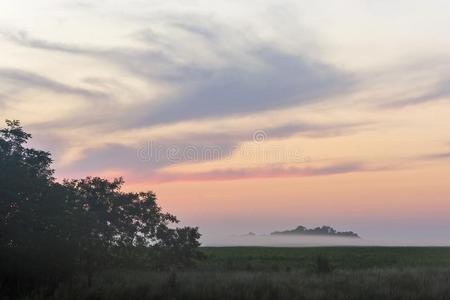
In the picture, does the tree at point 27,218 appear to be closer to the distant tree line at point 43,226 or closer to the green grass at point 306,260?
the distant tree line at point 43,226

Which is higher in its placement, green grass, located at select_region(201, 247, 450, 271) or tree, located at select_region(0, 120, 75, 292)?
tree, located at select_region(0, 120, 75, 292)

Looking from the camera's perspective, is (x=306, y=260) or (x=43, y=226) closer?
(x=43, y=226)

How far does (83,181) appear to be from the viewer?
19781 mm

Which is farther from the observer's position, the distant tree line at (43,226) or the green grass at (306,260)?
the green grass at (306,260)

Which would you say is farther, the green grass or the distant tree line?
the green grass

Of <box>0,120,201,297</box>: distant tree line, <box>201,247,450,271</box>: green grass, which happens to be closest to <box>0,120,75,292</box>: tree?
<box>0,120,201,297</box>: distant tree line

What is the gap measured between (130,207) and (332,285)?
864 cm

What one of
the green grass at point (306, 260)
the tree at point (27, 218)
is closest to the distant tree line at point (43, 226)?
the tree at point (27, 218)

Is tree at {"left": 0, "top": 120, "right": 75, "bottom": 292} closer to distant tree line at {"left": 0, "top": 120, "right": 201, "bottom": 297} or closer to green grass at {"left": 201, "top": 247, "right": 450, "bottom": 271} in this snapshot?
distant tree line at {"left": 0, "top": 120, "right": 201, "bottom": 297}

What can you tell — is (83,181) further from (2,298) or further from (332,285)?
(332,285)

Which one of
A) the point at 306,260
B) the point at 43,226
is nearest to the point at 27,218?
the point at 43,226

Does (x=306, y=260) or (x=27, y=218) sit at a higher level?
(x=27, y=218)

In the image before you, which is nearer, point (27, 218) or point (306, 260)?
point (27, 218)

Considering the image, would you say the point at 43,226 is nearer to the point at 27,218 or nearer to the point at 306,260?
the point at 27,218
